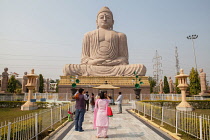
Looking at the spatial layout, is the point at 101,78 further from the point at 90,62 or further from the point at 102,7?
the point at 102,7

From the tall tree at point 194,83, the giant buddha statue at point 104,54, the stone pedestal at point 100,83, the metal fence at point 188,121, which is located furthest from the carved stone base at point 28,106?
the tall tree at point 194,83

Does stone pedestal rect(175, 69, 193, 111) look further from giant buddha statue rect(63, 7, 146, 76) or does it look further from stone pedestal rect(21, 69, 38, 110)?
stone pedestal rect(21, 69, 38, 110)

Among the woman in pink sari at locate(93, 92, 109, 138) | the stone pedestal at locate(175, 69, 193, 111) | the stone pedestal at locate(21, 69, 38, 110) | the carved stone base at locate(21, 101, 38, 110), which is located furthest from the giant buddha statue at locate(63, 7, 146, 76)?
the woman in pink sari at locate(93, 92, 109, 138)

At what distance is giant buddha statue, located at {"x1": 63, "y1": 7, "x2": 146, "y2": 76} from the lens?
20219mm

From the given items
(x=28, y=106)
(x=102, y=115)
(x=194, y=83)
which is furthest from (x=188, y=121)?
(x=194, y=83)

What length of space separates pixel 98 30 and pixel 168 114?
752 inches

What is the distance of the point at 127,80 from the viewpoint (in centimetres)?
1928

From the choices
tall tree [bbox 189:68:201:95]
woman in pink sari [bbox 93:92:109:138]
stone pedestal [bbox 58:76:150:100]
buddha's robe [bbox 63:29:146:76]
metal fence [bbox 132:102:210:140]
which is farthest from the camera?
tall tree [bbox 189:68:201:95]

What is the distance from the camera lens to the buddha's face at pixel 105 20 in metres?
23.8

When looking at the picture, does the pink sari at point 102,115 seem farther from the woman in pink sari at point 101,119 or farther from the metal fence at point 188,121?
the metal fence at point 188,121

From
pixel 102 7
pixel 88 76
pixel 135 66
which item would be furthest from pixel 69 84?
pixel 102 7

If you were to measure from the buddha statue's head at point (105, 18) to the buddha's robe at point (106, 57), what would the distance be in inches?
49.2

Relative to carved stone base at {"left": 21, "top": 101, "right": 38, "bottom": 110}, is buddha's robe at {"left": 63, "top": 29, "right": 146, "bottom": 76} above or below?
above

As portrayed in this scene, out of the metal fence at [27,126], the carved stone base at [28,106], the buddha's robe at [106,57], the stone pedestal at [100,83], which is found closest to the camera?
the metal fence at [27,126]
